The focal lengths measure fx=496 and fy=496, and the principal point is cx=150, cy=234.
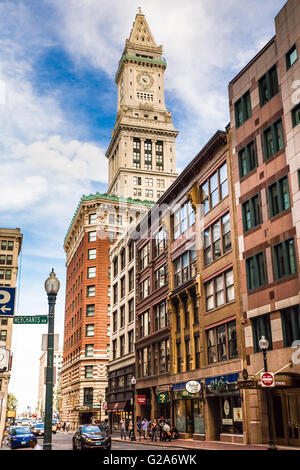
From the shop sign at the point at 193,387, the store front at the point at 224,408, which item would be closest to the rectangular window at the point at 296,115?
the store front at the point at 224,408

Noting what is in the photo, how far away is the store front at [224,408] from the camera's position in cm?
3159

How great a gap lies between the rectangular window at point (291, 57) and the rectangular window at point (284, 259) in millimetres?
10548

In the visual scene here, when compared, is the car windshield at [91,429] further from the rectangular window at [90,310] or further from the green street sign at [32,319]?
the rectangular window at [90,310]

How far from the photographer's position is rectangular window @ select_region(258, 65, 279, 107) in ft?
103

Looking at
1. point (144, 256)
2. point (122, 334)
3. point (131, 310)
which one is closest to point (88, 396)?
point (122, 334)

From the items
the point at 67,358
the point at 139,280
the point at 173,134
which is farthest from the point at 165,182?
the point at 139,280

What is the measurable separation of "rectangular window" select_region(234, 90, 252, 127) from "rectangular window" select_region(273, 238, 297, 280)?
10.1m

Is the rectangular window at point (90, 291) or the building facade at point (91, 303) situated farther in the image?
the rectangular window at point (90, 291)

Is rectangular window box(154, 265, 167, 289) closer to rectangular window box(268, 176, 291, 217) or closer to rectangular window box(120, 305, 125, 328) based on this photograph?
Answer: rectangular window box(120, 305, 125, 328)

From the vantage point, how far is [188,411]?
39531 millimetres

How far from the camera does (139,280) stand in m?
56.8

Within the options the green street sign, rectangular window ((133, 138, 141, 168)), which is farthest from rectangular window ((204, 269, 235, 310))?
rectangular window ((133, 138, 141, 168))
